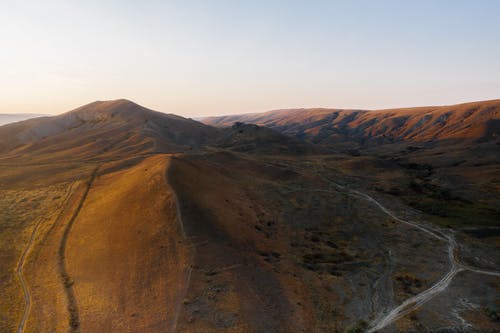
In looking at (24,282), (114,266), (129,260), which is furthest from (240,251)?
(24,282)

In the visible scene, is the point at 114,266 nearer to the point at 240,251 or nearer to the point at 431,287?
the point at 240,251

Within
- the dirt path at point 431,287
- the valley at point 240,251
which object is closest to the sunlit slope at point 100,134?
the valley at point 240,251

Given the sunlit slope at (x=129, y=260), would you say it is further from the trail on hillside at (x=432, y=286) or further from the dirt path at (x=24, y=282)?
the trail on hillside at (x=432, y=286)

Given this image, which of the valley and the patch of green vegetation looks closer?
the valley

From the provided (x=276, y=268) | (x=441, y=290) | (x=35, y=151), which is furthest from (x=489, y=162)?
(x=35, y=151)

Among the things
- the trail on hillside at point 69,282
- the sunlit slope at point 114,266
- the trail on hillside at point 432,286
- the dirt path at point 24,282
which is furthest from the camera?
the trail on hillside at point 432,286

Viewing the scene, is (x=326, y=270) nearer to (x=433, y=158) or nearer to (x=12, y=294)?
(x=12, y=294)

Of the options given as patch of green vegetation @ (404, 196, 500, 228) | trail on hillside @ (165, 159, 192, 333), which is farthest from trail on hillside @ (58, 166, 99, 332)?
patch of green vegetation @ (404, 196, 500, 228)

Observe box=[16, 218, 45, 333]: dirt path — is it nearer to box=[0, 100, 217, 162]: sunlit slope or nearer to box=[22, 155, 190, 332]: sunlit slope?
box=[22, 155, 190, 332]: sunlit slope

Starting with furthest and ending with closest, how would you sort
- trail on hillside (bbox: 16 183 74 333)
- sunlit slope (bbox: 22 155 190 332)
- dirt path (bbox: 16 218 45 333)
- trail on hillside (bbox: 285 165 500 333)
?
trail on hillside (bbox: 285 165 500 333), sunlit slope (bbox: 22 155 190 332), trail on hillside (bbox: 16 183 74 333), dirt path (bbox: 16 218 45 333)

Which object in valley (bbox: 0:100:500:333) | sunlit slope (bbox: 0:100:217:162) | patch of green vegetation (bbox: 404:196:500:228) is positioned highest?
sunlit slope (bbox: 0:100:217:162)

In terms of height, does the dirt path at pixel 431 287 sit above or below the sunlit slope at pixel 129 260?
below
